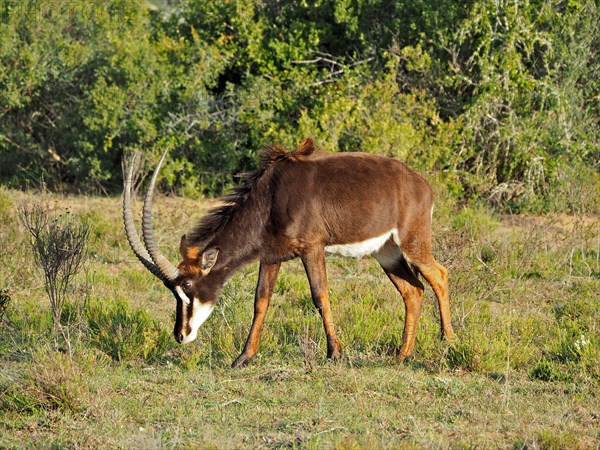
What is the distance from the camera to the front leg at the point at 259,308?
8352mm

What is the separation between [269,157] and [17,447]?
3555 mm

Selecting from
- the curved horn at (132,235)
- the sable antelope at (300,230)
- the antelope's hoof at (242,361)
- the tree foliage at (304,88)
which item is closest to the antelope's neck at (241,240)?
the sable antelope at (300,230)

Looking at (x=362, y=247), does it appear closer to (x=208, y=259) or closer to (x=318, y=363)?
(x=318, y=363)

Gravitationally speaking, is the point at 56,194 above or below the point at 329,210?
below

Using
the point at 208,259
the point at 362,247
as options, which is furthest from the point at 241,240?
the point at 362,247

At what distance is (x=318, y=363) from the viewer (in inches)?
322

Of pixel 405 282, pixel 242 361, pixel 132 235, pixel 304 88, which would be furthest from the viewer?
pixel 304 88

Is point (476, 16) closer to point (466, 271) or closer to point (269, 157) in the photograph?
point (466, 271)

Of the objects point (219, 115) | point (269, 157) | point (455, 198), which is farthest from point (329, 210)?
point (219, 115)

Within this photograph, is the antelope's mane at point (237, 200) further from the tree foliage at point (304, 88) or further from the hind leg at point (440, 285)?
the tree foliage at point (304, 88)

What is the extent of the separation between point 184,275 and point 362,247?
1661 millimetres

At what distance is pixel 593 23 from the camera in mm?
15297

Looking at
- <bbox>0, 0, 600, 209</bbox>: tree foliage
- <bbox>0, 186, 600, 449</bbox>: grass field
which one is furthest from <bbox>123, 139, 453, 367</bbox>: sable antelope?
<bbox>0, 0, 600, 209</bbox>: tree foliage

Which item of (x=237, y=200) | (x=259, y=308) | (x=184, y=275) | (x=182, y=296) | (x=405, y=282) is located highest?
(x=237, y=200)
